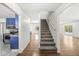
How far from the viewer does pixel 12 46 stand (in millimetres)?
7227

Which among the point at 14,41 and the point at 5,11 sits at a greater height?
the point at 5,11

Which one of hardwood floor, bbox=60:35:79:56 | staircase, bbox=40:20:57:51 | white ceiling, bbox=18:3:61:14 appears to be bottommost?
hardwood floor, bbox=60:35:79:56

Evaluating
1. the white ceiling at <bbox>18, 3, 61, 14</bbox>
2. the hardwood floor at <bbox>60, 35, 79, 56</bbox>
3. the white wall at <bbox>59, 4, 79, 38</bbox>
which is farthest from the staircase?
the white ceiling at <bbox>18, 3, 61, 14</bbox>

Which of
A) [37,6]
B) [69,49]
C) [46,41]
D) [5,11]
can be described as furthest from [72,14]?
[5,11]

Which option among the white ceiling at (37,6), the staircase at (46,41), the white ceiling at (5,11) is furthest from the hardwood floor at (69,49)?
the white ceiling at (5,11)

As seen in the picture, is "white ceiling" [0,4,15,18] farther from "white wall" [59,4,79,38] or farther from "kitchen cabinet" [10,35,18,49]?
"white wall" [59,4,79,38]

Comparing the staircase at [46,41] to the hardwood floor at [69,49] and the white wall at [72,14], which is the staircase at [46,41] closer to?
the hardwood floor at [69,49]

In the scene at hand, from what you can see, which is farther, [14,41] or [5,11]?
[5,11]

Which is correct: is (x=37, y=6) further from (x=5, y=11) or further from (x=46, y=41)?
(x=46, y=41)

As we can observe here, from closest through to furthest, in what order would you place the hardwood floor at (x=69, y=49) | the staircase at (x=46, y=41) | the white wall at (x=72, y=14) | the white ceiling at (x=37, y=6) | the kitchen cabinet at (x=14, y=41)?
1. the white ceiling at (x=37, y=6)
2. the hardwood floor at (x=69, y=49)
3. the white wall at (x=72, y=14)
4. the kitchen cabinet at (x=14, y=41)
5. the staircase at (x=46, y=41)

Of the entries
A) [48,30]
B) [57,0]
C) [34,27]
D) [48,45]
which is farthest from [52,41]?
[34,27]

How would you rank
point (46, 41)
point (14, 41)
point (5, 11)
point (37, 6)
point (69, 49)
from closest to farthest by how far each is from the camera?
1. point (37, 6)
2. point (14, 41)
3. point (69, 49)
4. point (5, 11)
5. point (46, 41)

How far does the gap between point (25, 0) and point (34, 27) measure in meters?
22.6

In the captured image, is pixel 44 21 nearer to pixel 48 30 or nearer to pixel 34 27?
pixel 48 30
